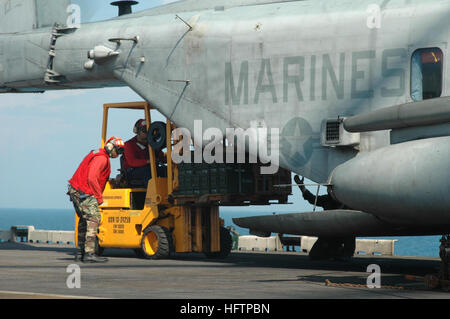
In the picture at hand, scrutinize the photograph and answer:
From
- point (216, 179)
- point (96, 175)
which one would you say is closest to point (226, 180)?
point (216, 179)

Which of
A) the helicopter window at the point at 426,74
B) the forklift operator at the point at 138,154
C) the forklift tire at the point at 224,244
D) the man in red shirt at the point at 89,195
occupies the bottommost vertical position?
the forklift tire at the point at 224,244

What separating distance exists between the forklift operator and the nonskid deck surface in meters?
1.76

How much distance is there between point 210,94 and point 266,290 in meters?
5.74

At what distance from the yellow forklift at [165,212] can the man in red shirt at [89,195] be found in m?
1.64

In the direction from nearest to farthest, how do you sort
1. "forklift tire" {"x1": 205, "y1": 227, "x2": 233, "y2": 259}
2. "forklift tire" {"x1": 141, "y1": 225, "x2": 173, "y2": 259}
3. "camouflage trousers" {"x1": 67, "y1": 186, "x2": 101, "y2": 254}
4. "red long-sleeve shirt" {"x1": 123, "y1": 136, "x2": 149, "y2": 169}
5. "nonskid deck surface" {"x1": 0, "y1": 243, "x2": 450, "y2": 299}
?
"nonskid deck surface" {"x1": 0, "y1": 243, "x2": 450, "y2": 299} → "camouflage trousers" {"x1": 67, "y1": 186, "x2": 101, "y2": 254} → "forklift tire" {"x1": 141, "y1": 225, "x2": 173, "y2": 259} → "forklift tire" {"x1": 205, "y1": 227, "x2": 233, "y2": 259} → "red long-sleeve shirt" {"x1": 123, "y1": 136, "x2": 149, "y2": 169}

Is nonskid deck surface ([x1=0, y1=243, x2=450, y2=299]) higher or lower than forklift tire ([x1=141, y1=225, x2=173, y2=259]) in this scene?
lower

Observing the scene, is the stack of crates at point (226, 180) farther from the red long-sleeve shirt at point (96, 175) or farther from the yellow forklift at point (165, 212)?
the red long-sleeve shirt at point (96, 175)

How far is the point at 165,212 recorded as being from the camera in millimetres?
15266

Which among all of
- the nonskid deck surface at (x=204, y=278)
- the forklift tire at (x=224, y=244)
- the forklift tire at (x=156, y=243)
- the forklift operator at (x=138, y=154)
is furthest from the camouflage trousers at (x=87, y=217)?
the forklift tire at (x=224, y=244)

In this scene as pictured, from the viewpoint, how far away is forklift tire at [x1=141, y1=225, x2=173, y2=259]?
1477cm

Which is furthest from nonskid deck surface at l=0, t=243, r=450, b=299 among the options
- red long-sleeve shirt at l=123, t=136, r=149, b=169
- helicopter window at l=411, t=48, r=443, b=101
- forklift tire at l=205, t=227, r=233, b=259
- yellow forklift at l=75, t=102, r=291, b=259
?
helicopter window at l=411, t=48, r=443, b=101

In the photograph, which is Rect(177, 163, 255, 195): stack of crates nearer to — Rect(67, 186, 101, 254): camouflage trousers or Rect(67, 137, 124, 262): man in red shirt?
Rect(67, 137, 124, 262): man in red shirt

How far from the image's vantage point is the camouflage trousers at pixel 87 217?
13.3 metres
